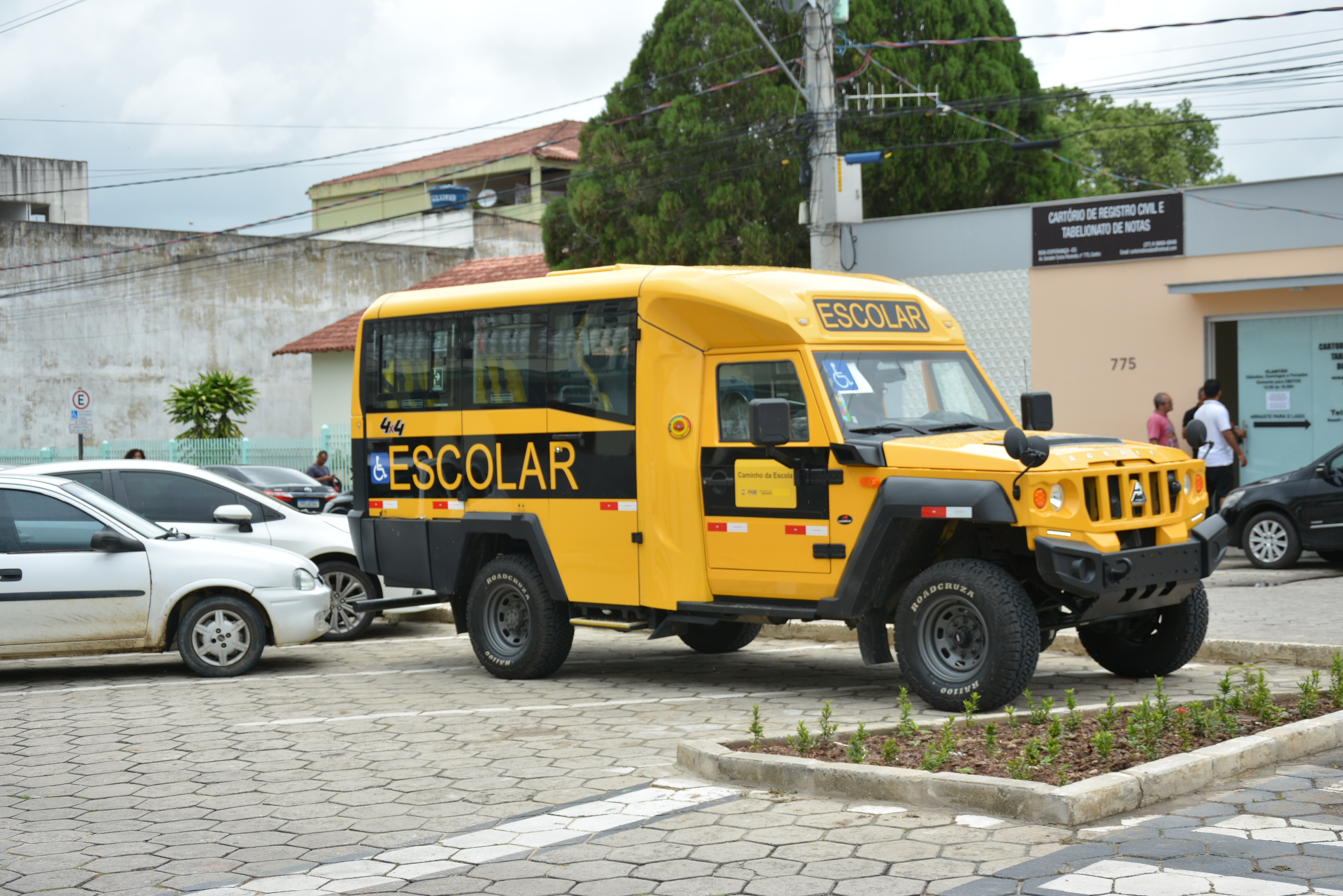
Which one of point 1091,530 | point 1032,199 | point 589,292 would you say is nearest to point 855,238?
point 1032,199

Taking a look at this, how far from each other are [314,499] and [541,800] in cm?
1332

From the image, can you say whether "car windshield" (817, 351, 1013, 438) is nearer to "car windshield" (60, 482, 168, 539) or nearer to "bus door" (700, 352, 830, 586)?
"bus door" (700, 352, 830, 586)

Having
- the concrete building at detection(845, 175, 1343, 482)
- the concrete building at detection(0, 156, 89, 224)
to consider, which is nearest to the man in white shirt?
the concrete building at detection(845, 175, 1343, 482)

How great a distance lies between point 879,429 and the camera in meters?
8.84

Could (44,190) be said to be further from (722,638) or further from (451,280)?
(722,638)

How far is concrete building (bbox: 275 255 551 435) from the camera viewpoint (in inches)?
1387

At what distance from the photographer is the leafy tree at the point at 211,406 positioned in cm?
3133

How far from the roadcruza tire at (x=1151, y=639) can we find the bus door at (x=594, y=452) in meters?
3.02

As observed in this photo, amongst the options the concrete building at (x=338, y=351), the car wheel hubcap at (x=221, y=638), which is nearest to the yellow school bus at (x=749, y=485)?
the car wheel hubcap at (x=221, y=638)

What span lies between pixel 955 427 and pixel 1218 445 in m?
9.15

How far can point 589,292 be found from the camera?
32.3 ft

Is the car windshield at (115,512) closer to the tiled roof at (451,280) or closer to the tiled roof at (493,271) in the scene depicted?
the tiled roof at (493,271)

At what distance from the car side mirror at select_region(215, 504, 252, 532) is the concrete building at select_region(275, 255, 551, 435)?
2262 centimetres

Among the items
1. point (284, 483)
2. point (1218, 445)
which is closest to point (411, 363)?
point (1218, 445)
